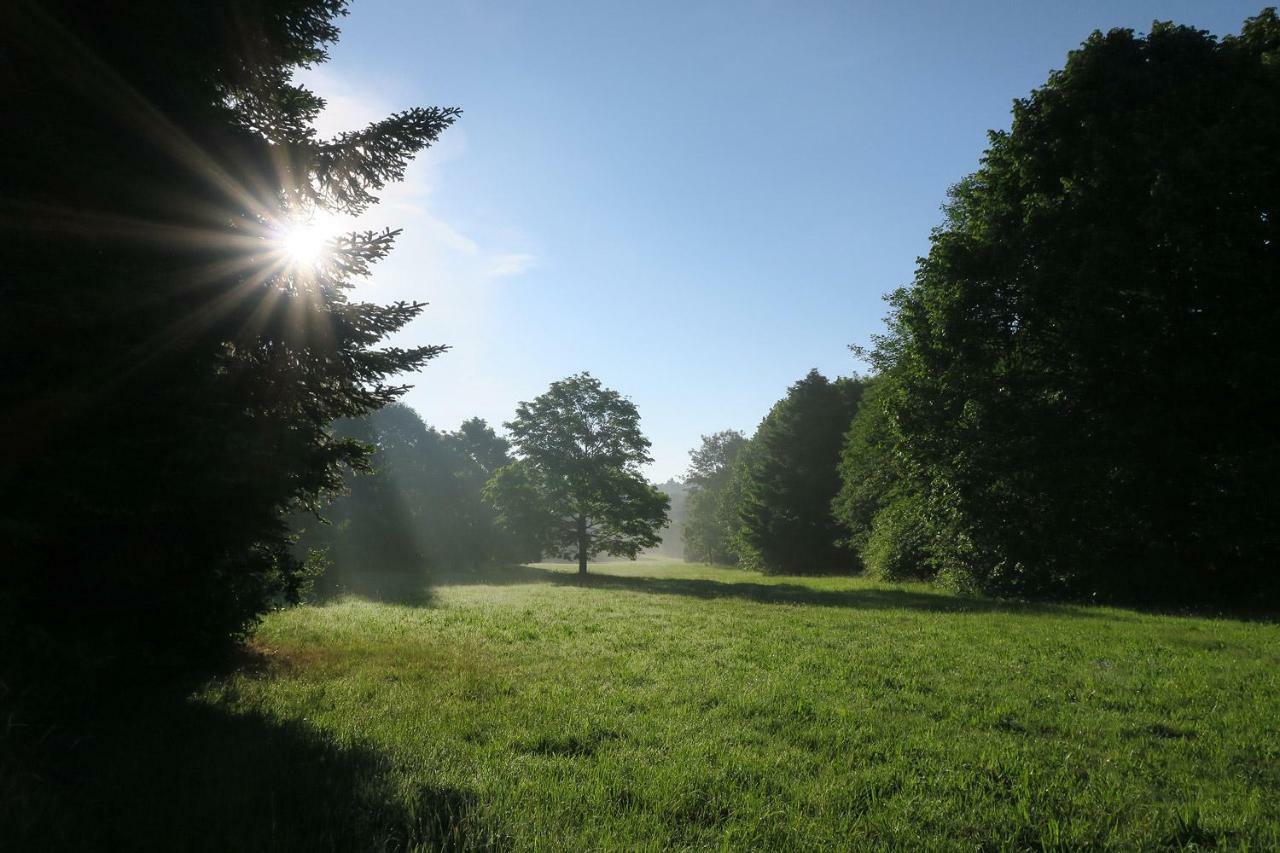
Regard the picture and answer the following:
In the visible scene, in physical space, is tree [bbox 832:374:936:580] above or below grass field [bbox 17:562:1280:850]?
above

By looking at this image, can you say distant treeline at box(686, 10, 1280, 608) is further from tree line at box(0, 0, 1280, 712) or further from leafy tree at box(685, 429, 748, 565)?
leafy tree at box(685, 429, 748, 565)

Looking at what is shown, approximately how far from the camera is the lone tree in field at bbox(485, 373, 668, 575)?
118 feet

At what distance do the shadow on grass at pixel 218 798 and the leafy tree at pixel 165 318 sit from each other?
1099 millimetres

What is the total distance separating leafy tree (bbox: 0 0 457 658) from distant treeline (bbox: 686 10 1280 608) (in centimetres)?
1944

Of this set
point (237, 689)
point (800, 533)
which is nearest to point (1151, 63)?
point (237, 689)

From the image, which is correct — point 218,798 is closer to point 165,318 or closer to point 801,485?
point 165,318

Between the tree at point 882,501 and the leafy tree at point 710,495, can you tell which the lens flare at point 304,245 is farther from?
the leafy tree at point 710,495

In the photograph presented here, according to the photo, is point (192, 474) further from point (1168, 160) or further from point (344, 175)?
point (1168, 160)

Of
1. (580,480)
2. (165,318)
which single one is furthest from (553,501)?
(165,318)

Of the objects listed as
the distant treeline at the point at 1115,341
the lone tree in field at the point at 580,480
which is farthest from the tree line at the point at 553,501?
the distant treeline at the point at 1115,341

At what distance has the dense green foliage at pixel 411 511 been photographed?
38719 millimetres

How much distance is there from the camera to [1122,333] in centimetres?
1786

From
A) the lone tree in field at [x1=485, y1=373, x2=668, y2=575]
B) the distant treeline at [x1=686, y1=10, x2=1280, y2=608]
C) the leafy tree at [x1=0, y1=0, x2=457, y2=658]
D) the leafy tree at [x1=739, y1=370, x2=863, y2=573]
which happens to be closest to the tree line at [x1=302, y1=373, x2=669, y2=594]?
the lone tree in field at [x1=485, y1=373, x2=668, y2=575]

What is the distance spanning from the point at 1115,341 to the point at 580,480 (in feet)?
84.7
